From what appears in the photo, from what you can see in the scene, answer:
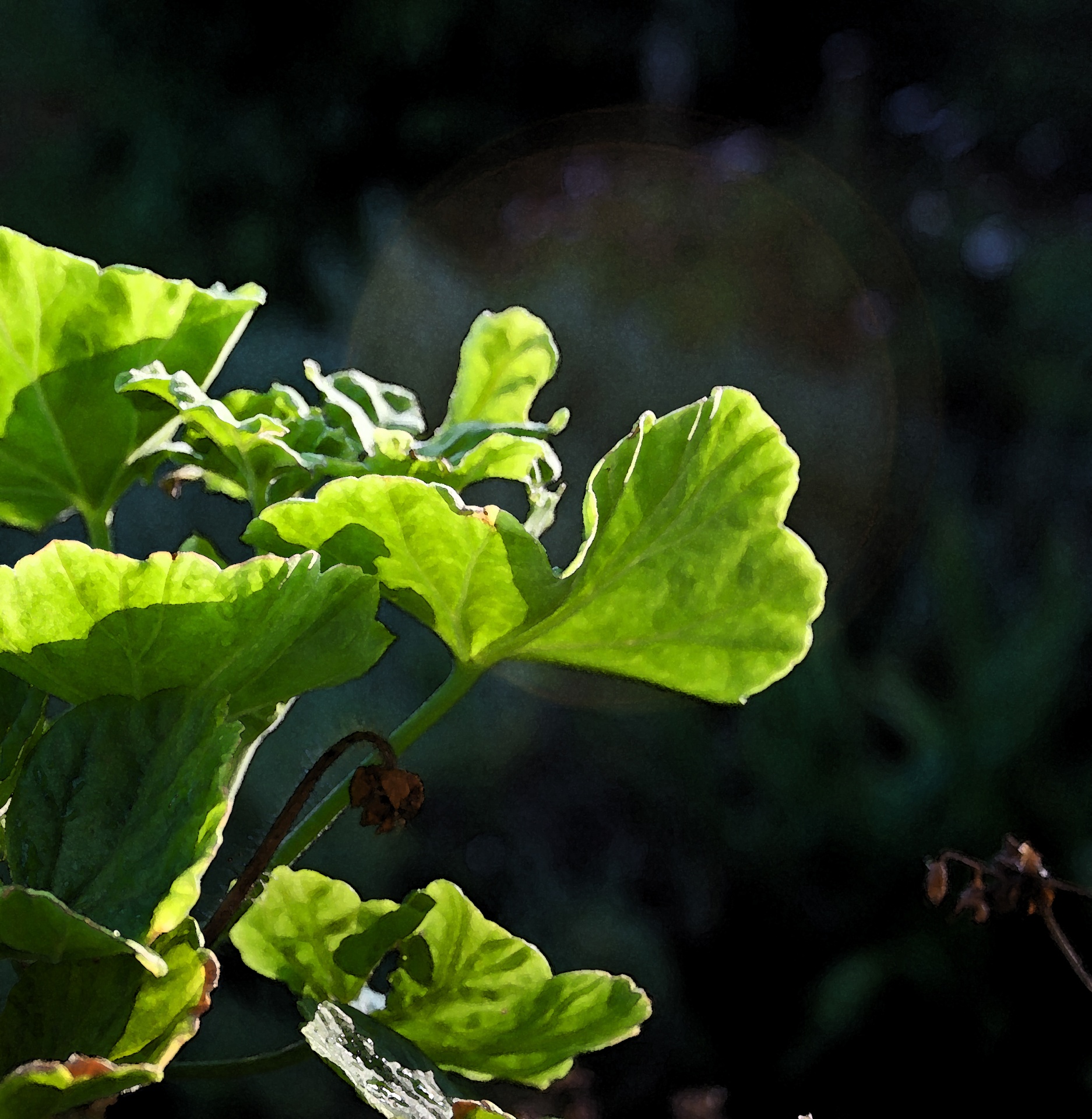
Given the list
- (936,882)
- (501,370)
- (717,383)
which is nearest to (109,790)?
(501,370)

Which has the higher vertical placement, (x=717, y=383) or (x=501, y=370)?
(x=501, y=370)

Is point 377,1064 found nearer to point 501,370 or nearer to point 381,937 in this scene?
point 381,937

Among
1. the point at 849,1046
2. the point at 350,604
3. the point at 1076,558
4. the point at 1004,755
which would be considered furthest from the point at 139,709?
the point at 1076,558

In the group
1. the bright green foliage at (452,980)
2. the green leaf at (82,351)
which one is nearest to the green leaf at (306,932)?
the bright green foliage at (452,980)

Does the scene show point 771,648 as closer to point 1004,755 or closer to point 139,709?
point 139,709

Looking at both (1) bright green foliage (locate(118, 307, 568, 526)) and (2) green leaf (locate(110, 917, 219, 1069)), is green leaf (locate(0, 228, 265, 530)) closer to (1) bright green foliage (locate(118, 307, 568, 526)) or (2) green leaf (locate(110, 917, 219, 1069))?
(1) bright green foliage (locate(118, 307, 568, 526))

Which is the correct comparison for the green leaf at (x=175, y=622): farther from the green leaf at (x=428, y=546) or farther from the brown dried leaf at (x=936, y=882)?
the brown dried leaf at (x=936, y=882)
